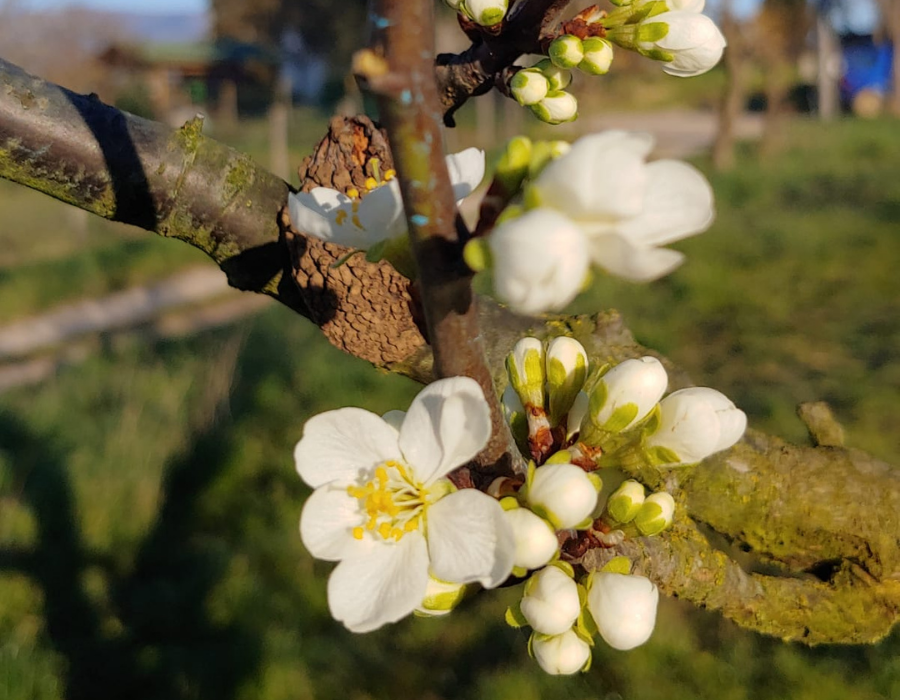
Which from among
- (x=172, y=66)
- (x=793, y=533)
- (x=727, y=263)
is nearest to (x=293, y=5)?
(x=172, y=66)

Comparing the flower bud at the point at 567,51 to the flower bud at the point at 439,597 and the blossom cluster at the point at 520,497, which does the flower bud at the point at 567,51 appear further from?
the flower bud at the point at 439,597

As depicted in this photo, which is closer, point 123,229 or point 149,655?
point 149,655

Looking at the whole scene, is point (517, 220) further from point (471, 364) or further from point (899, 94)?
point (899, 94)

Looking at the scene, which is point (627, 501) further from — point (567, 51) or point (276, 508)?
point (276, 508)

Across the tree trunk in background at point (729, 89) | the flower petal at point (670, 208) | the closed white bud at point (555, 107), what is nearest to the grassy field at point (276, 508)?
the closed white bud at point (555, 107)

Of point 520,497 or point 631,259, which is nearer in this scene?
point 631,259

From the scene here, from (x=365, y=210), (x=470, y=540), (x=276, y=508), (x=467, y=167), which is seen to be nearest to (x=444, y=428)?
(x=470, y=540)
